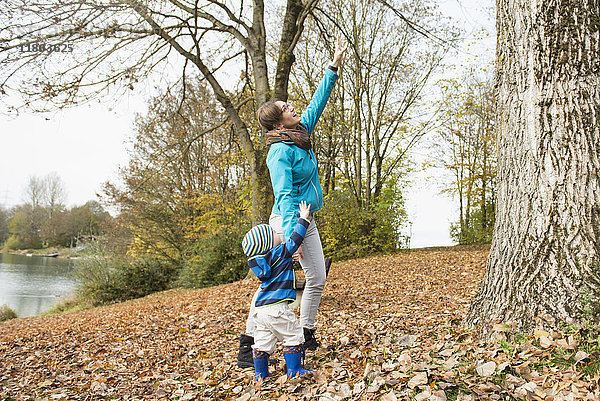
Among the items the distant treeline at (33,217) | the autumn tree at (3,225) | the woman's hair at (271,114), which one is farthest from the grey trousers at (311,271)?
the autumn tree at (3,225)

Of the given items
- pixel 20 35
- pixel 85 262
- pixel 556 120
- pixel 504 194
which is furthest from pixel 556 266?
pixel 85 262

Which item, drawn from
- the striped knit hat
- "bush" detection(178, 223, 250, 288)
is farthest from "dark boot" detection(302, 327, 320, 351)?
"bush" detection(178, 223, 250, 288)

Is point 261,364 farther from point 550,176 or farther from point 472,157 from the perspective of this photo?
point 472,157

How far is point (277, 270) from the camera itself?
2816mm

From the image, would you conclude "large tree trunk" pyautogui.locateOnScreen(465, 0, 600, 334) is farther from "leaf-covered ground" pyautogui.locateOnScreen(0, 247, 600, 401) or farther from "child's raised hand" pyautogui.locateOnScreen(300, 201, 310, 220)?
"child's raised hand" pyautogui.locateOnScreen(300, 201, 310, 220)

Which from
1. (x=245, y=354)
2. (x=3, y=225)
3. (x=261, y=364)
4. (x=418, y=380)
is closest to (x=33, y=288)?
(x=245, y=354)

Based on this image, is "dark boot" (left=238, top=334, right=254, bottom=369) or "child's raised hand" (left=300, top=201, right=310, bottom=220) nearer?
"child's raised hand" (left=300, top=201, right=310, bottom=220)

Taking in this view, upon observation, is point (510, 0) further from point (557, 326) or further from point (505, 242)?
point (557, 326)

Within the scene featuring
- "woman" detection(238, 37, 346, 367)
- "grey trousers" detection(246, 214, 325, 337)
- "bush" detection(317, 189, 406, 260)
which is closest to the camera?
"woman" detection(238, 37, 346, 367)

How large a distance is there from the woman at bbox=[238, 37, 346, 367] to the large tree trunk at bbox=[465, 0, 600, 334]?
1.24 m

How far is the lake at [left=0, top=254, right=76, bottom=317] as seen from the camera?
586 inches

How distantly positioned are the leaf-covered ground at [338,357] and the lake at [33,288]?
8.62m

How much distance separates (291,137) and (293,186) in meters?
0.35

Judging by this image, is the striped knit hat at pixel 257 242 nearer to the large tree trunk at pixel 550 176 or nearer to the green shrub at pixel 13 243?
the large tree trunk at pixel 550 176
